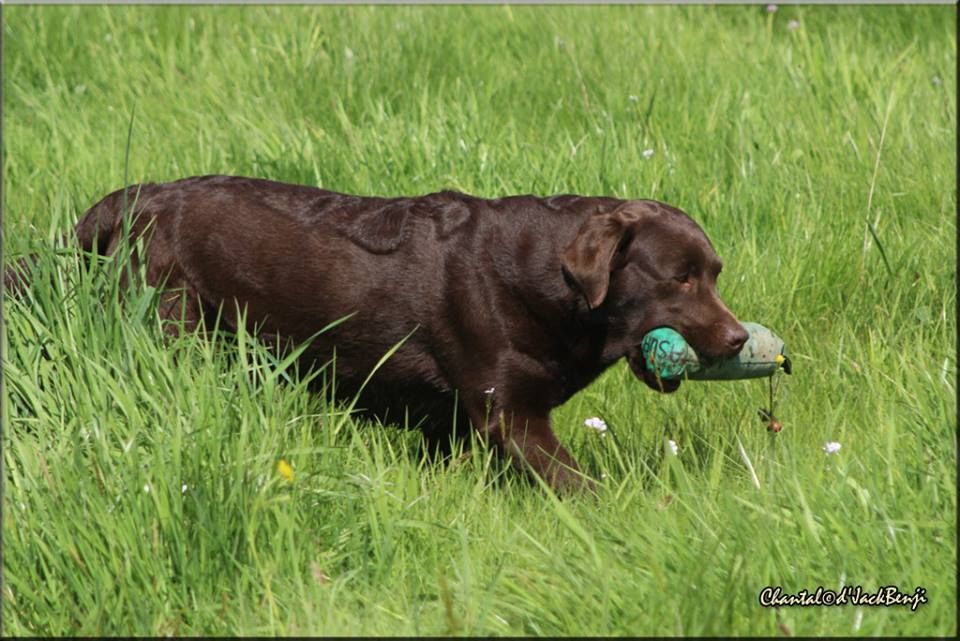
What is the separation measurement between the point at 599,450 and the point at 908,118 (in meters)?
2.49

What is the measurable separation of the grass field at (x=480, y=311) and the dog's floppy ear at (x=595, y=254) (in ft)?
1.57

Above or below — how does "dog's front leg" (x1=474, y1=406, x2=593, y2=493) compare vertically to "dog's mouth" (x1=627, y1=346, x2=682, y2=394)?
below

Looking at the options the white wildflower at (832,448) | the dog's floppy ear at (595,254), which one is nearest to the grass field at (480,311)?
the white wildflower at (832,448)

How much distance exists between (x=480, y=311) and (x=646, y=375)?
53cm

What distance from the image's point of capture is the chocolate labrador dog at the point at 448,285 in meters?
3.88

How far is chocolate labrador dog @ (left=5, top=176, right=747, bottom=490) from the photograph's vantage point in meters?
3.88

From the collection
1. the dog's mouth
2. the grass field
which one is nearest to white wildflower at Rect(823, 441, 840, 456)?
→ the grass field

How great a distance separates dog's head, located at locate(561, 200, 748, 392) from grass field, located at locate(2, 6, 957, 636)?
0.31 meters

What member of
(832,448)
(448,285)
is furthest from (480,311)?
(832,448)

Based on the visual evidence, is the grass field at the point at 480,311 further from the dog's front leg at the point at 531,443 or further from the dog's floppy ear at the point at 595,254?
the dog's floppy ear at the point at 595,254

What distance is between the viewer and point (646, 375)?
3926 millimetres

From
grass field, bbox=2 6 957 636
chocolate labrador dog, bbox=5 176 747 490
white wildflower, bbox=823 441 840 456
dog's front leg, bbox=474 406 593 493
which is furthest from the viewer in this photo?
chocolate labrador dog, bbox=5 176 747 490

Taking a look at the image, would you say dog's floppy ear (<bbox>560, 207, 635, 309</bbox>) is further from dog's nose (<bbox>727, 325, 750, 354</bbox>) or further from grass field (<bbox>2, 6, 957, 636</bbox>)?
grass field (<bbox>2, 6, 957, 636</bbox>)

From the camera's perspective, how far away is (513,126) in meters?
5.50
